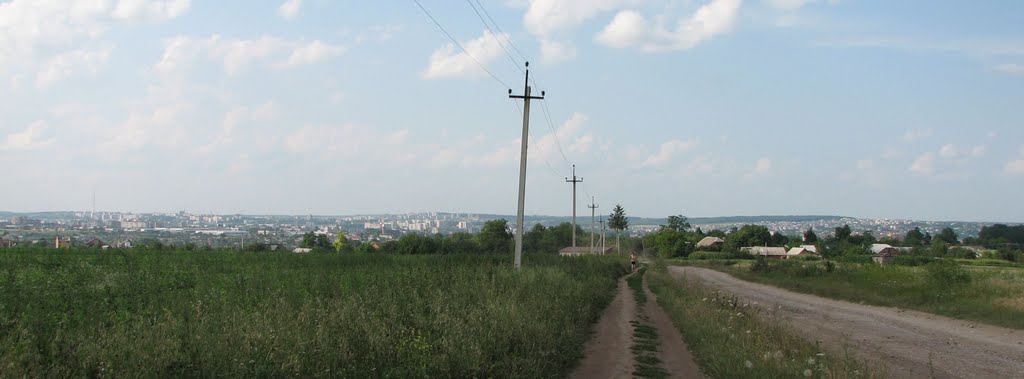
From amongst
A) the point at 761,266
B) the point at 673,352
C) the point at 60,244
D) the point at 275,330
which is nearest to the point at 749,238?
the point at 761,266

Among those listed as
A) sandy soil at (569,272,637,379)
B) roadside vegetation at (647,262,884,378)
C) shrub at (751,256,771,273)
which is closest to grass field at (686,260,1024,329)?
shrub at (751,256,771,273)

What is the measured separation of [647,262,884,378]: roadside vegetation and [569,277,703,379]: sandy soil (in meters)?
0.28

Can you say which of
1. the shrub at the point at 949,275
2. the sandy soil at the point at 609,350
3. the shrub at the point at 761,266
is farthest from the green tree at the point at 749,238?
the sandy soil at the point at 609,350

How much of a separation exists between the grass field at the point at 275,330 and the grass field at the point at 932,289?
659 inches

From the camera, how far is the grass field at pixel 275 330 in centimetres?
675

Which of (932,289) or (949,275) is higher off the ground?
(949,275)

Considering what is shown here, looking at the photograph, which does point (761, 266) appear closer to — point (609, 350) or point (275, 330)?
point (609, 350)

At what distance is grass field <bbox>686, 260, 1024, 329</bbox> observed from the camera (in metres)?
24.7

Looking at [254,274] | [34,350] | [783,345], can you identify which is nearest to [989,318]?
[783,345]

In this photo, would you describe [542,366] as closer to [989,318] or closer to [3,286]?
[3,286]

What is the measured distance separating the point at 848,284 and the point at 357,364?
1414 inches

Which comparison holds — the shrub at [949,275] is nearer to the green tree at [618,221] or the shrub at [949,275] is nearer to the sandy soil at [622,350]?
the sandy soil at [622,350]

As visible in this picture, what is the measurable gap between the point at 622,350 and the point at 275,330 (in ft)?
23.6

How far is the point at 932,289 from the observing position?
30.1 m
